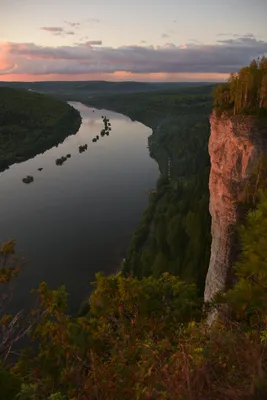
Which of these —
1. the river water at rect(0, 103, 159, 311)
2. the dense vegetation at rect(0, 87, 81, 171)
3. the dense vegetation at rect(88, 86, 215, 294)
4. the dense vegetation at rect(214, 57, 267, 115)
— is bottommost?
the river water at rect(0, 103, 159, 311)

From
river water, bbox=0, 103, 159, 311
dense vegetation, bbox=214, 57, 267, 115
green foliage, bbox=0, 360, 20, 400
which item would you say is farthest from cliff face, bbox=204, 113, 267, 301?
river water, bbox=0, 103, 159, 311

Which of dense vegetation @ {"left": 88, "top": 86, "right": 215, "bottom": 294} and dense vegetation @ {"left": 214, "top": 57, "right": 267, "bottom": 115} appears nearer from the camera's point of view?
dense vegetation @ {"left": 214, "top": 57, "right": 267, "bottom": 115}

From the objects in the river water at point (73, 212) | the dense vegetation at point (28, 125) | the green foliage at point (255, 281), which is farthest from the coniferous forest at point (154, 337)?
the dense vegetation at point (28, 125)

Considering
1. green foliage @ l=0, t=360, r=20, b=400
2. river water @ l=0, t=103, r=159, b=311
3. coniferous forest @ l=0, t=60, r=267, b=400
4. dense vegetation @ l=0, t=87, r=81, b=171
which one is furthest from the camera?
dense vegetation @ l=0, t=87, r=81, b=171

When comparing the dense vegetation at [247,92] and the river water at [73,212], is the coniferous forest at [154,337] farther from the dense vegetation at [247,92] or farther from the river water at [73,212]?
the river water at [73,212]

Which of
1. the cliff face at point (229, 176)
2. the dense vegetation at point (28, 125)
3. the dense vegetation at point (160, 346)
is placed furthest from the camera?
the dense vegetation at point (28, 125)

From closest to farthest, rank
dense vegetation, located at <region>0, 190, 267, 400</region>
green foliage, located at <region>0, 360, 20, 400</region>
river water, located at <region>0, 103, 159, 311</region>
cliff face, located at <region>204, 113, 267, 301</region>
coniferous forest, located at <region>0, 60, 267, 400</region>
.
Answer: dense vegetation, located at <region>0, 190, 267, 400</region> < coniferous forest, located at <region>0, 60, 267, 400</region> < green foliage, located at <region>0, 360, 20, 400</region> < cliff face, located at <region>204, 113, 267, 301</region> < river water, located at <region>0, 103, 159, 311</region>

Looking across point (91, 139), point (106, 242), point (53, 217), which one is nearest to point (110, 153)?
point (91, 139)

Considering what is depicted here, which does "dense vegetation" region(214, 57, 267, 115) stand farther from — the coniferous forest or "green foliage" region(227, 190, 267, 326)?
"green foliage" region(227, 190, 267, 326)
